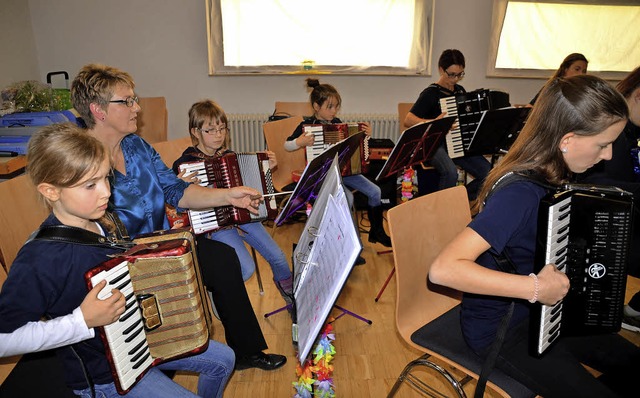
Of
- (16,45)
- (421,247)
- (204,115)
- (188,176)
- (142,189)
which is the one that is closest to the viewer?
(421,247)

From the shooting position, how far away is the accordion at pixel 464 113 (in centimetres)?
359

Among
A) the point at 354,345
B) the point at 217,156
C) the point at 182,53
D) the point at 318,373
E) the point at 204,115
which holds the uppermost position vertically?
the point at 182,53

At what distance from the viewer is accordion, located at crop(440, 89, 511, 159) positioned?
11.8 ft

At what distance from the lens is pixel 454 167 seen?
13.0ft

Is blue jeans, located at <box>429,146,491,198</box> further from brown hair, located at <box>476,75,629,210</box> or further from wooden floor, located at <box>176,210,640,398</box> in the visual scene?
brown hair, located at <box>476,75,629,210</box>

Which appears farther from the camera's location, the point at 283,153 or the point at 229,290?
the point at 283,153

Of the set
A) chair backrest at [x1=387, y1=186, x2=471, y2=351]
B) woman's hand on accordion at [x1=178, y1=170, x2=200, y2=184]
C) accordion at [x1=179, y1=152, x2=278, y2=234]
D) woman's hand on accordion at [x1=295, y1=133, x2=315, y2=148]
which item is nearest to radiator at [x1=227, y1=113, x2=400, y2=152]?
woman's hand on accordion at [x1=295, y1=133, x2=315, y2=148]

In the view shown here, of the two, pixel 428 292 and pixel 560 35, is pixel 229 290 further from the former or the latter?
pixel 560 35

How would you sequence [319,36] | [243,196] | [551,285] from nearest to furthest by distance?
1. [551,285]
2. [243,196]
3. [319,36]

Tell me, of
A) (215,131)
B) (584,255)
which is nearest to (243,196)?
(215,131)

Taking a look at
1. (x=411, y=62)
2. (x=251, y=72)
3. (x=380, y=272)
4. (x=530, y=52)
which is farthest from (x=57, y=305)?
(x=530, y=52)

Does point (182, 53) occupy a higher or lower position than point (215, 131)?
higher

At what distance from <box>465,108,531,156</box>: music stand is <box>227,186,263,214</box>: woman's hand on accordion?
2.01 meters

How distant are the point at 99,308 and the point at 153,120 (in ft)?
11.4
